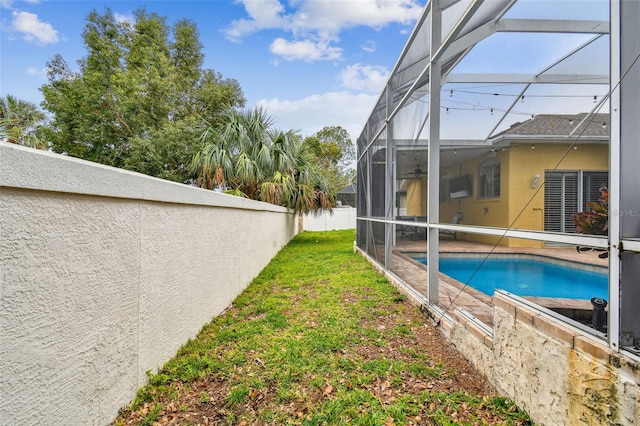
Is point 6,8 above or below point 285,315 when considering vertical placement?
above

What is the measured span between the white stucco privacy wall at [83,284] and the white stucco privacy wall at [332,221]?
1615 centimetres

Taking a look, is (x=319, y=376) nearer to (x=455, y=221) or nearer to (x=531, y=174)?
(x=455, y=221)

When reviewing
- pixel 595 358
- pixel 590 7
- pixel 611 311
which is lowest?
pixel 595 358

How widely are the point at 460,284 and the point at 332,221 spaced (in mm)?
16758

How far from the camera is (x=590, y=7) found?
158cm

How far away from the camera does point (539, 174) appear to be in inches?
73.5

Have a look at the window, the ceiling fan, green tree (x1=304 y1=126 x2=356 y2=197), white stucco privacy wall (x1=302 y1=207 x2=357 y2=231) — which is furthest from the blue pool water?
green tree (x1=304 y1=126 x2=356 y2=197)

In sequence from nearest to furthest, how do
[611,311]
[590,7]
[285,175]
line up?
1. [611,311]
2. [590,7]
3. [285,175]

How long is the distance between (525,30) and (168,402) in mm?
3723

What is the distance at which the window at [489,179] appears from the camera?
2.29m

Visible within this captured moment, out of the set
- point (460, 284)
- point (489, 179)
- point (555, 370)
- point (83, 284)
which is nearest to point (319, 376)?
point (555, 370)

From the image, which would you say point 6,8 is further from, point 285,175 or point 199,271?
point 199,271

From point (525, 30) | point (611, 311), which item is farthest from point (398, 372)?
point (525, 30)

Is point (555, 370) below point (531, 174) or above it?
below
